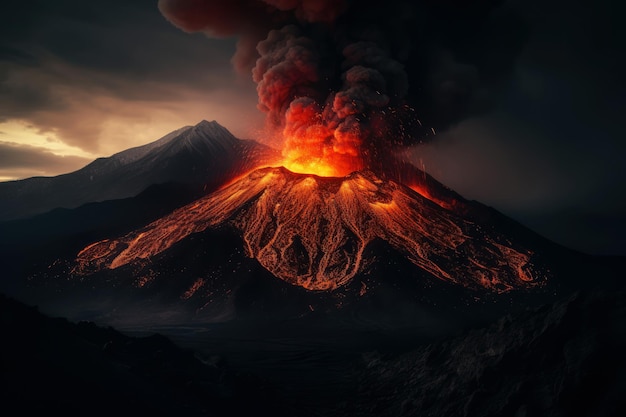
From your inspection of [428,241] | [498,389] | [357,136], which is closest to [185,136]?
[357,136]

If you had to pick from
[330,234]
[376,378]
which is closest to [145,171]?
[330,234]

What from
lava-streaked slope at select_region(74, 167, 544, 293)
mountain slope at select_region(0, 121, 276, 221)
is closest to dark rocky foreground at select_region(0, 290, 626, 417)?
lava-streaked slope at select_region(74, 167, 544, 293)

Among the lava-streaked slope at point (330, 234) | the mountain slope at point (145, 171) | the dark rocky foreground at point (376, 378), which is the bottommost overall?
the dark rocky foreground at point (376, 378)

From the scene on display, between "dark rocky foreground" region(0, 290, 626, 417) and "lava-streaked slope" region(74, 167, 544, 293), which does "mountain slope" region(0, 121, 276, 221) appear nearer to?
"lava-streaked slope" region(74, 167, 544, 293)

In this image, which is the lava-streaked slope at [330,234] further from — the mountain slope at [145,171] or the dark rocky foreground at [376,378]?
the mountain slope at [145,171]

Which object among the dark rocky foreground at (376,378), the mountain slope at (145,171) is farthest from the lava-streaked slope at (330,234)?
the mountain slope at (145,171)

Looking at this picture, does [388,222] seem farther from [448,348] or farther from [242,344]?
[448,348]

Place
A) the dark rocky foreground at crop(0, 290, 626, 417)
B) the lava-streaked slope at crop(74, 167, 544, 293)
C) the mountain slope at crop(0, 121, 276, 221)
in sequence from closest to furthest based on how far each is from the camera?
the dark rocky foreground at crop(0, 290, 626, 417), the lava-streaked slope at crop(74, 167, 544, 293), the mountain slope at crop(0, 121, 276, 221)
